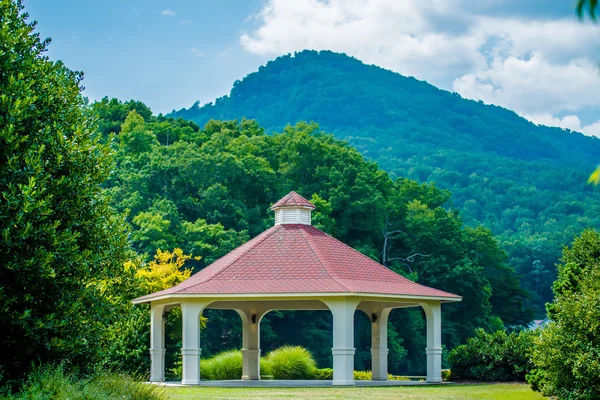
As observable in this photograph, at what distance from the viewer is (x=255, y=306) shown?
37.1m

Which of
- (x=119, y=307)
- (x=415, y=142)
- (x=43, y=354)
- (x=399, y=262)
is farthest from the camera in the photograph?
(x=415, y=142)

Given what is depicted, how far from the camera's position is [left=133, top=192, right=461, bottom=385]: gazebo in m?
29.8

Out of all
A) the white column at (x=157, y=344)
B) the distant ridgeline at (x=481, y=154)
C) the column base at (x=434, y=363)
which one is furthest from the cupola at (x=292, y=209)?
the distant ridgeline at (x=481, y=154)

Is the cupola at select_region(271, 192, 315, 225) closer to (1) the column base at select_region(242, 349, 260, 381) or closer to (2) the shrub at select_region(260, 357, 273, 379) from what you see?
(1) the column base at select_region(242, 349, 260, 381)

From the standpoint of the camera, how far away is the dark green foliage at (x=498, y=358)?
32531 millimetres

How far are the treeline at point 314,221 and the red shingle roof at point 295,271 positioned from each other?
19797mm

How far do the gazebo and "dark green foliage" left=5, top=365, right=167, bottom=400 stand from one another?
10.5m

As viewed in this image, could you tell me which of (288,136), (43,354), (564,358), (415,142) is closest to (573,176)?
(415,142)

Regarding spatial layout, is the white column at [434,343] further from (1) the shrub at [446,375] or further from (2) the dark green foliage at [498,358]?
(1) the shrub at [446,375]

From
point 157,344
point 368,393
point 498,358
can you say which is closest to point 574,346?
point 368,393

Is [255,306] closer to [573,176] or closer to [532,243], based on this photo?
[532,243]

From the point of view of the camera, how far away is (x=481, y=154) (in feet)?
469

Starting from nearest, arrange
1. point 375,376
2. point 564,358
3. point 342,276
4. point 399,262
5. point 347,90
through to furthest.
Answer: point 564,358 → point 342,276 → point 375,376 → point 399,262 → point 347,90

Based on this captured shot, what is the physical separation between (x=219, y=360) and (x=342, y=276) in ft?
28.0
